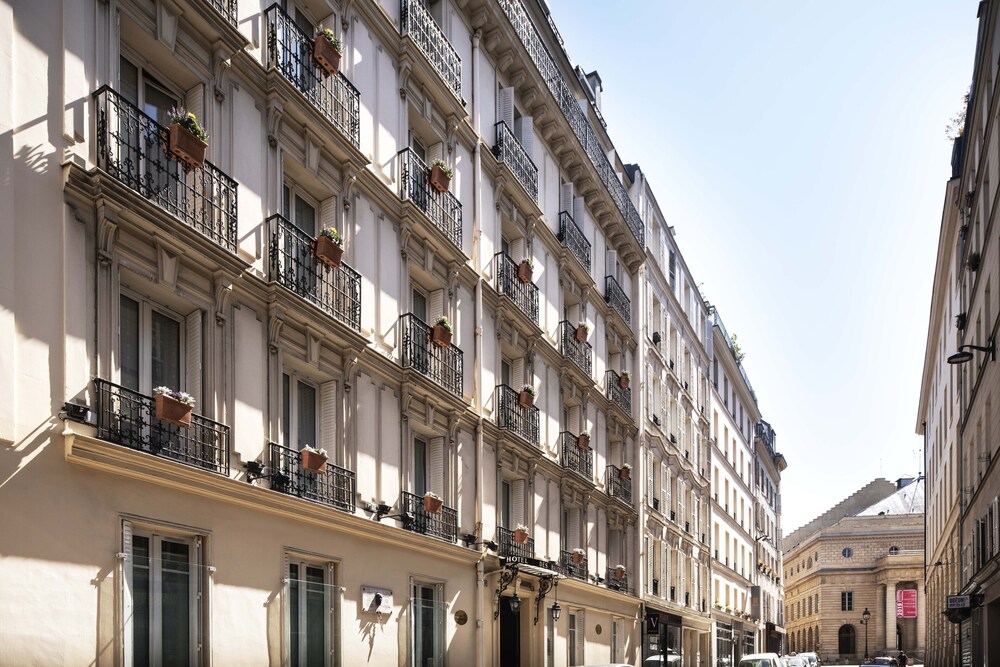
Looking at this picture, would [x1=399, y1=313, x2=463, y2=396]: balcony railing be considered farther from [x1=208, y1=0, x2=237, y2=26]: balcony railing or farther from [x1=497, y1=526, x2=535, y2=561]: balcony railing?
[x1=208, y1=0, x2=237, y2=26]: balcony railing

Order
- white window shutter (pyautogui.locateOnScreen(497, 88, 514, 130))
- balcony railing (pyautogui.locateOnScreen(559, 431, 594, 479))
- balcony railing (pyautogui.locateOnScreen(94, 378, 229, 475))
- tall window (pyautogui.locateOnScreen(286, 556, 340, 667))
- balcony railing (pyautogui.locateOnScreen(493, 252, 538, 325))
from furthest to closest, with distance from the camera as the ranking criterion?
balcony railing (pyautogui.locateOnScreen(559, 431, 594, 479)) < white window shutter (pyautogui.locateOnScreen(497, 88, 514, 130)) < balcony railing (pyautogui.locateOnScreen(493, 252, 538, 325)) < tall window (pyautogui.locateOnScreen(286, 556, 340, 667)) < balcony railing (pyautogui.locateOnScreen(94, 378, 229, 475))

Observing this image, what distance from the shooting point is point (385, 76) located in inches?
743

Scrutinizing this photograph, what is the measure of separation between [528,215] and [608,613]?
10.9 metres

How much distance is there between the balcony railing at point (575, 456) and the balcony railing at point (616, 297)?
189 inches

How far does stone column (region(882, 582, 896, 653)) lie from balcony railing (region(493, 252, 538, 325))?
9214 centimetres

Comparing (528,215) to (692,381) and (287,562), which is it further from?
(692,381)

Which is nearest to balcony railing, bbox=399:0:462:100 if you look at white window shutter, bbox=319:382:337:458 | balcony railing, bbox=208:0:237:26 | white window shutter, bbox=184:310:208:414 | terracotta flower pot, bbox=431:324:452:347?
terracotta flower pot, bbox=431:324:452:347

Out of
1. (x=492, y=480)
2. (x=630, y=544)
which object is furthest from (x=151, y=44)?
(x=630, y=544)

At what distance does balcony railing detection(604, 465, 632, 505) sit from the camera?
30.8 metres

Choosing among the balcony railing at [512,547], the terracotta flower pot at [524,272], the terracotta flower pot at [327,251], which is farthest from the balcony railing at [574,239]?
the terracotta flower pot at [327,251]

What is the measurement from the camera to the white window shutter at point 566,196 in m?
29.1

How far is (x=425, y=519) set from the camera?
63.1ft

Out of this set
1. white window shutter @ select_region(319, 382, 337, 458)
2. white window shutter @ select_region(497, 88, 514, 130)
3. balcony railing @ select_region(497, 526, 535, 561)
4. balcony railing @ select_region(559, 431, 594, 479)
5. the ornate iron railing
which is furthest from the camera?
balcony railing @ select_region(559, 431, 594, 479)

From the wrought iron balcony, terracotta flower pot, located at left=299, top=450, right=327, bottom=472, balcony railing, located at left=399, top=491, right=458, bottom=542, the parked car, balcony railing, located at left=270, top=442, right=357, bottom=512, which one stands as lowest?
the parked car
